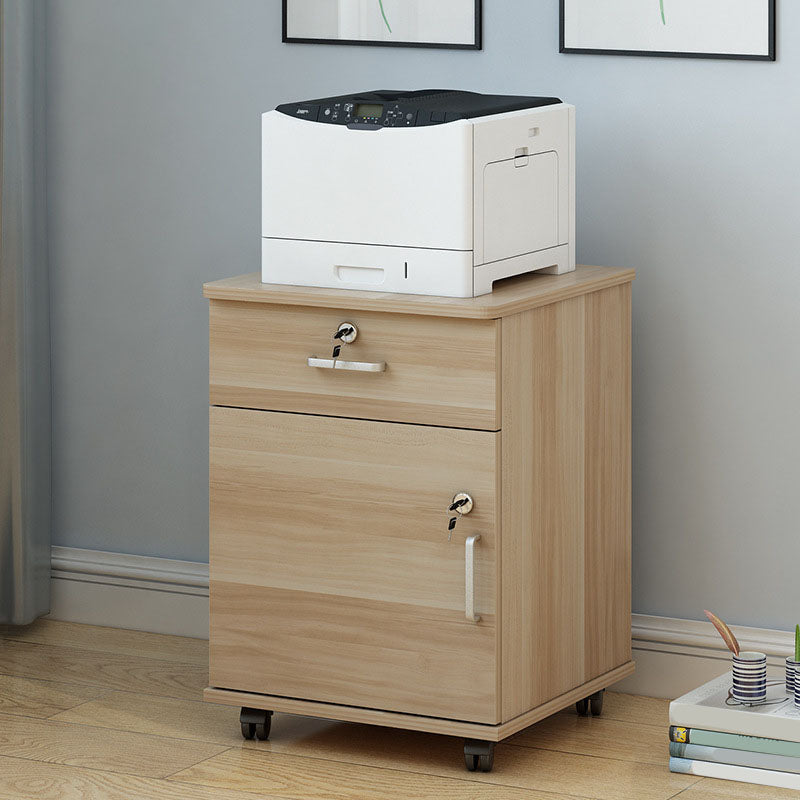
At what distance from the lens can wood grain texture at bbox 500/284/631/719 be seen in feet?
7.73

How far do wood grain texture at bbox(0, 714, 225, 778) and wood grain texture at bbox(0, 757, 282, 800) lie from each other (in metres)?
0.03

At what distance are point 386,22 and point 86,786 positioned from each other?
135 cm

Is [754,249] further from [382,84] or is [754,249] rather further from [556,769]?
[556,769]

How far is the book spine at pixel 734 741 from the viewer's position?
2.35m

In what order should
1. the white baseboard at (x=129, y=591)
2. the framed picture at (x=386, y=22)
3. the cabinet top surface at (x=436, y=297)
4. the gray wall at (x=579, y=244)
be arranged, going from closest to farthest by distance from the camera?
the cabinet top surface at (x=436, y=297) < the gray wall at (x=579, y=244) < the framed picture at (x=386, y=22) < the white baseboard at (x=129, y=591)

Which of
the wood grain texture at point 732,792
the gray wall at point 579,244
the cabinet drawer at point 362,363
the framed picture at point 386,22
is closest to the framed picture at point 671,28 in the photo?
the gray wall at point 579,244

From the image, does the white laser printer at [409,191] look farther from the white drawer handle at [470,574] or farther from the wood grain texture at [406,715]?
the wood grain texture at [406,715]

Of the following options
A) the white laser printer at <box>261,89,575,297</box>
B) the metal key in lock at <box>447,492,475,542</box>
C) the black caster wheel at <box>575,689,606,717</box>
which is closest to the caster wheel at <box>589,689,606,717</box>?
the black caster wheel at <box>575,689,606,717</box>

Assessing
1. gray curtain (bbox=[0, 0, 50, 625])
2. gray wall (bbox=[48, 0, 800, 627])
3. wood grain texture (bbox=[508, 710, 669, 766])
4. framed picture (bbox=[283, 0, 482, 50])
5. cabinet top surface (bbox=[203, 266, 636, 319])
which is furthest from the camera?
gray curtain (bbox=[0, 0, 50, 625])

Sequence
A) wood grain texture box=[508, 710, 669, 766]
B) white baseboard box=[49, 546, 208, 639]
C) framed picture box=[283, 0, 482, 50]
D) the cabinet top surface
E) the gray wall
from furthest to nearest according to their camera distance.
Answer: white baseboard box=[49, 546, 208, 639], framed picture box=[283, 0, 482, 50], the gray wall, wood grain texture box=[508, 710, 669, 766], the cabinet top surface

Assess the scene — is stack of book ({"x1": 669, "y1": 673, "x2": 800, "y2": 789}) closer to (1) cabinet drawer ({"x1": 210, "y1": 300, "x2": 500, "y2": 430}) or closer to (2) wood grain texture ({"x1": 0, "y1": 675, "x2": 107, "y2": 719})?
(1) cabinet drawer ({"x1": 210, "y1": 300, "x2": 500, "y2": 430})

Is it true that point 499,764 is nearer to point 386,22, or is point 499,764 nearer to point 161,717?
point 161,717

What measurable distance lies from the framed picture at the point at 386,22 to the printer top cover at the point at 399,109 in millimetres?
319

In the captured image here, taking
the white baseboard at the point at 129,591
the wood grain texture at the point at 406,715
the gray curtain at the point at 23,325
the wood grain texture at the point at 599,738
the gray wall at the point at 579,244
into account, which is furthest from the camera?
the white baseboard at the point at 129,591
